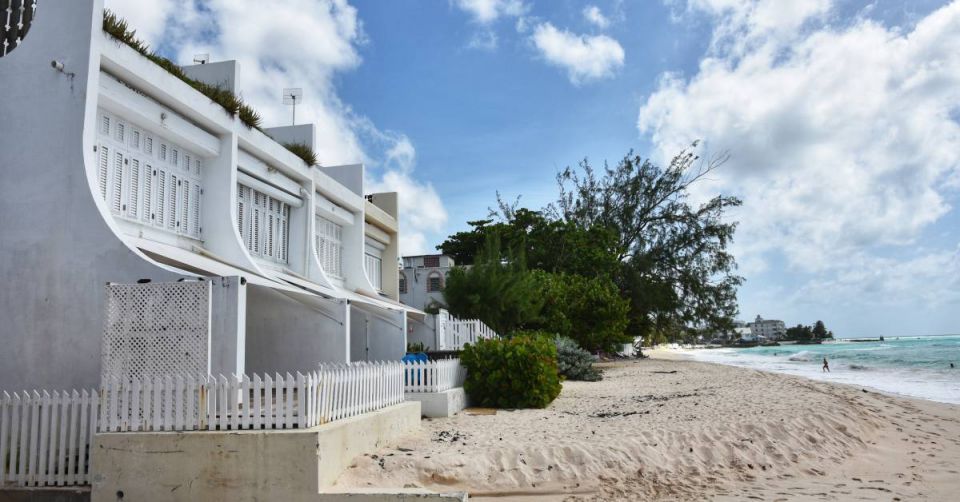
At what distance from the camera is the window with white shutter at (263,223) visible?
14.0m

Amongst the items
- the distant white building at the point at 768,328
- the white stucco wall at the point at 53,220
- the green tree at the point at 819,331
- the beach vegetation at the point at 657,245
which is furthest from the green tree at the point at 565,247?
the distant white building at the point at 768,328

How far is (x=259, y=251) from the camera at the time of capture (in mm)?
14555

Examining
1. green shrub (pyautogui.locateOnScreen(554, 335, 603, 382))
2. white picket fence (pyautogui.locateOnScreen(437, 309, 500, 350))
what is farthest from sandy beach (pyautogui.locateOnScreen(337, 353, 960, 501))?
green shrub (pyautogui.locateOnScreen(554, 335, 603, 382))

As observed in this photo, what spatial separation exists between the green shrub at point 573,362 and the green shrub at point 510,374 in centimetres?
648

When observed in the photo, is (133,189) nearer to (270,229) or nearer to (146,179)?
(146,179)

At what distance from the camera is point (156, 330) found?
298 inches

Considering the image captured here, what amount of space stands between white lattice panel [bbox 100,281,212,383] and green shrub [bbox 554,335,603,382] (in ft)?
44.8

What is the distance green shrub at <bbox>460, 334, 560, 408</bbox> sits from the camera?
12781 millimetres

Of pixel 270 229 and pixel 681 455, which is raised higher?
pixel 270 229

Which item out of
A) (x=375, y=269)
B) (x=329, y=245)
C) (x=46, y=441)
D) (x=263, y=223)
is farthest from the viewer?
(x=375, y=269)

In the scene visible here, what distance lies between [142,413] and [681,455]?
251 inches

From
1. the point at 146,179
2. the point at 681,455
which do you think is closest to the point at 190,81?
the point at 146,179

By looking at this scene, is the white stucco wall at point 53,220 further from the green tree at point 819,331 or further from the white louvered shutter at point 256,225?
the green tree at point 819,331

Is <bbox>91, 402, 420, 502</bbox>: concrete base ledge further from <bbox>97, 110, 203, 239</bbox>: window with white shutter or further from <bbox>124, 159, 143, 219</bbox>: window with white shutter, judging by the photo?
<bbox>124, 159, 143, 219</bbox>: window with white shutter
